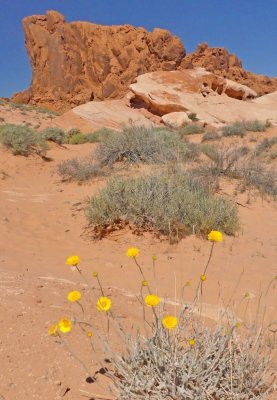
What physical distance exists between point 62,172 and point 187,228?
471cm

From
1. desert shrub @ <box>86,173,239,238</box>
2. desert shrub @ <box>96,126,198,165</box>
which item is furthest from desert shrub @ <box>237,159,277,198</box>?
desert shrub @ <box>86,173,239,238</box>

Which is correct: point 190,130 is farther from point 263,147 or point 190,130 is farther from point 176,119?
point 263,147

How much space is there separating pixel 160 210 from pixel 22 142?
707 cm

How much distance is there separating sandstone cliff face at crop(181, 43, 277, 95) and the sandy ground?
32.3m

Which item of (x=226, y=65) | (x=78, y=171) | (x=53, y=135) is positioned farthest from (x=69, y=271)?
(x=226, y=65)

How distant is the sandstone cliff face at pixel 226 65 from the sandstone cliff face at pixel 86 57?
264 cm

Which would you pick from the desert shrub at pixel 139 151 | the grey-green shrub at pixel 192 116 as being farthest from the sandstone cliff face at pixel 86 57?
the desert shrub at pixel 139 151

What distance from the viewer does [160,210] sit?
195 inches

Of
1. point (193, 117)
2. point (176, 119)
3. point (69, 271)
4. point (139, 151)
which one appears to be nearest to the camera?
point (69, 271)

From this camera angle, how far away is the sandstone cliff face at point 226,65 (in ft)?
120

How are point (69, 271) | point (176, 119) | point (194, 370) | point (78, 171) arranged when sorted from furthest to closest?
1. point (176, 119)
2. point (78, 171)
3. point (69, 271)
4. point (194, 370)

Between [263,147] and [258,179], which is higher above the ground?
[263,147]

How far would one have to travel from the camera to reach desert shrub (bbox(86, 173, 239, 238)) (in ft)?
16.3

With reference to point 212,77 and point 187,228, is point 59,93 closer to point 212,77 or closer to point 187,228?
point 212,77
